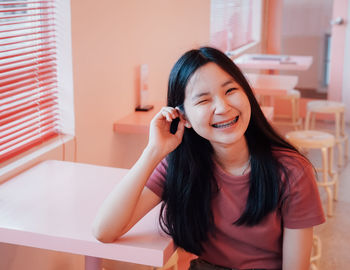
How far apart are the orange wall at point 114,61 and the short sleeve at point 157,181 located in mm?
639

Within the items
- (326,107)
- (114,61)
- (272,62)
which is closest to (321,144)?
(326,107)

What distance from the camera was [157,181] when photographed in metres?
1.30

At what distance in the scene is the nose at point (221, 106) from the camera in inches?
46.4

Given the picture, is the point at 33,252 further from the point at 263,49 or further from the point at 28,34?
the point at 263,49

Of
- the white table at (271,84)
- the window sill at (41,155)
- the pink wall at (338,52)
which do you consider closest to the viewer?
the window sill at (41,155)

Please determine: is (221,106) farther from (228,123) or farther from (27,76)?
(27,76)

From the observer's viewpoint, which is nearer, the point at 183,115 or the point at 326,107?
the point at 183,115

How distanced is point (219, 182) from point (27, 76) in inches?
28.4

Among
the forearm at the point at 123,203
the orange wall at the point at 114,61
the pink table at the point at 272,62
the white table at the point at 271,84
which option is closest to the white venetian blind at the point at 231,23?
the pink table at the point at 272,62

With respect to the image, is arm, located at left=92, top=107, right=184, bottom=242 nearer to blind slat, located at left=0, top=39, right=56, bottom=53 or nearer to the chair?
blind slat, located at left=0, top=39, right=56, bottom=53

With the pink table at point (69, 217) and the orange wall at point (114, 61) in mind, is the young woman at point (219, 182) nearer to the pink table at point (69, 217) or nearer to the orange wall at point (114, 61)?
the pink table at point (69, 217)

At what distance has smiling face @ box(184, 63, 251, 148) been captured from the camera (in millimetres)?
1193

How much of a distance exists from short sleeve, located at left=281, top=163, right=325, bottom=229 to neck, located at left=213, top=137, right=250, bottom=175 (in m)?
0.12

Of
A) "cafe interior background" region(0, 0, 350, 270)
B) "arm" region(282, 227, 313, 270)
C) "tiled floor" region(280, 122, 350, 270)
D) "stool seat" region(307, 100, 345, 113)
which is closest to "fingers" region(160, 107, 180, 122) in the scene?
"arm" region(282, 227, 313, 270)
